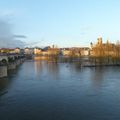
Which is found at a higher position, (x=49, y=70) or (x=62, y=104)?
(x=49, y=70)

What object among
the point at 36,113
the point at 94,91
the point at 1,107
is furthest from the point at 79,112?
the point at 94,91

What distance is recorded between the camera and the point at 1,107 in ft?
78.3

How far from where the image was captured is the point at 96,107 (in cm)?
2309

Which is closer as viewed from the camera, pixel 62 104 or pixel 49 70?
pixel 62 104

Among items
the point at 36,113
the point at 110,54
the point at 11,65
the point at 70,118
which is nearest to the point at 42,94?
the point at 36,113

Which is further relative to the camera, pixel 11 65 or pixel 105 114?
pixel 11 65

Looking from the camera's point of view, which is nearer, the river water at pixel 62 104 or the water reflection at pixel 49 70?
the river water at pixel 62 104

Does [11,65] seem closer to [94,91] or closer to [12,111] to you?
[94,91]

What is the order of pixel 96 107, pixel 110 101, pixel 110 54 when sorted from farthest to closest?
1. pixel 110 54
2. pixel 110 101
3. pixel 96 107

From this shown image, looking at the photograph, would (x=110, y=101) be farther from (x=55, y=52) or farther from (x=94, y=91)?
(x=55, y=52)

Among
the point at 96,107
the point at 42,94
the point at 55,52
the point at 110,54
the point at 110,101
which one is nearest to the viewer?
the point at 96,107

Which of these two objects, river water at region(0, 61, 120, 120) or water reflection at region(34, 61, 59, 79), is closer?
river water at region(0, 61, 120, 120)

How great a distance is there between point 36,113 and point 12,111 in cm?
221

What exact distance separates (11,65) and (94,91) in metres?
44.4
